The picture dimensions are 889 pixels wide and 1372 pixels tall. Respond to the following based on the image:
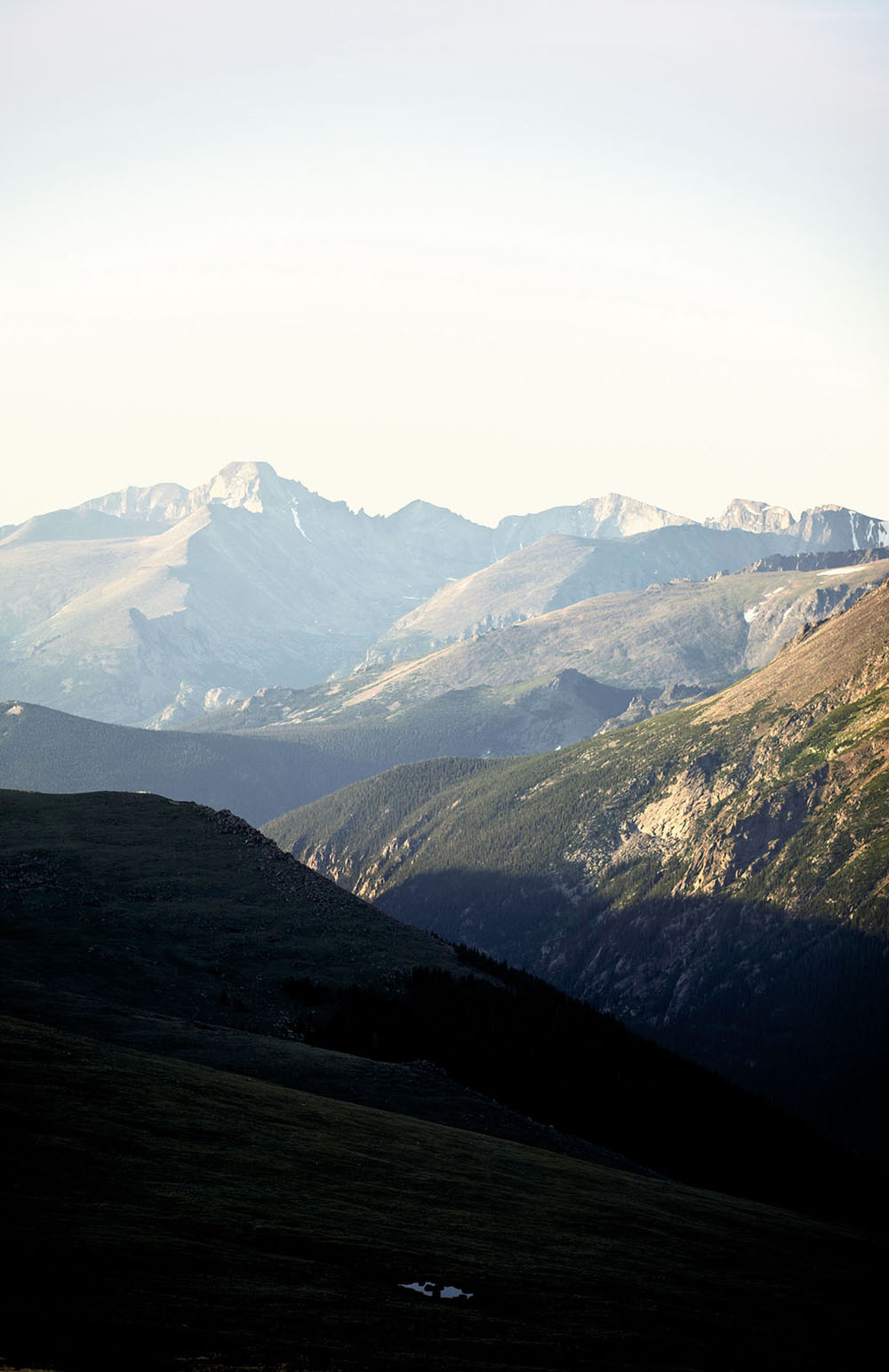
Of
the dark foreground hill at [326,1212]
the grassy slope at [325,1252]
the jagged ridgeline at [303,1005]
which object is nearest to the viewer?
the grassy slope at [325,1252]

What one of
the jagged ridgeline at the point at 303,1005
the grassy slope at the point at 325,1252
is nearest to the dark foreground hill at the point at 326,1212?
the grassy slope at the point at 325,1252

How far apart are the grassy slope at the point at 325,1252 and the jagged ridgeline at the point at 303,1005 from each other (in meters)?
29.0

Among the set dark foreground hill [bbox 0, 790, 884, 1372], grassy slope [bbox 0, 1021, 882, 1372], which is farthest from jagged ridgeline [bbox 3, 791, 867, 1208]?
grassy slope [bbox 0, 1021, 882, 1372]

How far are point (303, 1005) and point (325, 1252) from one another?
108 m

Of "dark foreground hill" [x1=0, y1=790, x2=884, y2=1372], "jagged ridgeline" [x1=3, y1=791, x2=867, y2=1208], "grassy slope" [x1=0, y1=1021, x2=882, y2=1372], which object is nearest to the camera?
"grassy slope" [x1=0, y1=1021, x2=882, y2=1372]

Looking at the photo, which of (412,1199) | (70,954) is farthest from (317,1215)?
(70,954)

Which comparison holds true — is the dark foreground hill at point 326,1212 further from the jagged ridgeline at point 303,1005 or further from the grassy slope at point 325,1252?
the jagged ridgeline at point 303,1005

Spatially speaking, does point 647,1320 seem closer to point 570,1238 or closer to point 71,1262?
point 570,1238

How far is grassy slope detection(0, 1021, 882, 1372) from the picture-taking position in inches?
1665

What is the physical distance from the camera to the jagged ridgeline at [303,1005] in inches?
4833

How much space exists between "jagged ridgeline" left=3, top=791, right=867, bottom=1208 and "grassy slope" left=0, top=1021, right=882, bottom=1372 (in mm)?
28954

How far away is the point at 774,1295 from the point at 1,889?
5078 inches

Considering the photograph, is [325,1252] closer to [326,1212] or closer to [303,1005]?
[326,1212]

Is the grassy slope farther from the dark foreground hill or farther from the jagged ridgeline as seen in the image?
the jagged ridgeline
